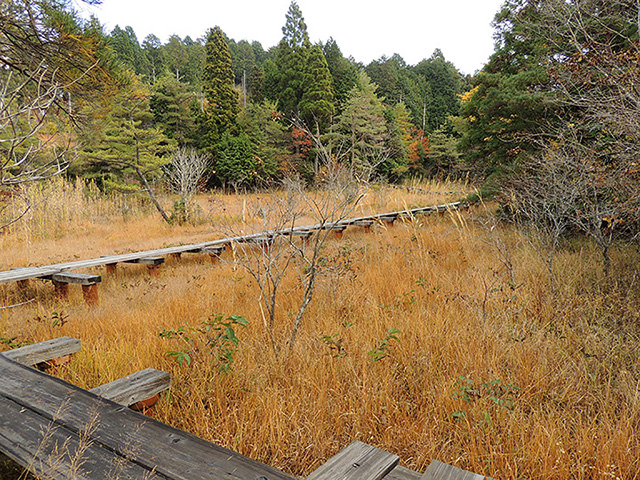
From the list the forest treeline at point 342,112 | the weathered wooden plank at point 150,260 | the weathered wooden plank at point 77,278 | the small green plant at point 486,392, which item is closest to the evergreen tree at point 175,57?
the forest treeline at point 342,112

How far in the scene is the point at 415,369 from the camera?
2176mm

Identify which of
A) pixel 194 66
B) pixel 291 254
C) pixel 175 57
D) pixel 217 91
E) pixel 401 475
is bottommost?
pixel 401 475

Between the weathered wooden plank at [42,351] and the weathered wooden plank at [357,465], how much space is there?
178 centimetres

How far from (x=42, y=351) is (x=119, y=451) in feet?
4.03

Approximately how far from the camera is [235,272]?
15.3ft

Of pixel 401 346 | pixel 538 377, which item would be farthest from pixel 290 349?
pixel 538 377

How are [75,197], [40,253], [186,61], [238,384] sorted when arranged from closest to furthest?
[238,384], [40,253], [75,197], [186,61]

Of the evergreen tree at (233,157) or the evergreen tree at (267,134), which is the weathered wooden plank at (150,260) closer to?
Answer: the evergreen tree at (233,157)

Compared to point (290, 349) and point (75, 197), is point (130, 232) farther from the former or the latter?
→ point (290, 349)

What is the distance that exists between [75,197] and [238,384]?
1102 centimetres

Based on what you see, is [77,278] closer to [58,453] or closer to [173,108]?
[58,453]

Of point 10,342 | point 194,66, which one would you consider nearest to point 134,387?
point 10,342

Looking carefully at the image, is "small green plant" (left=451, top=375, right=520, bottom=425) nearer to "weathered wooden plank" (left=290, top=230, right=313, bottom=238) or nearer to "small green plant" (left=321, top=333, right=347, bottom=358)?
"small green plant" (left=321, top=333, right=347, bottom=358)

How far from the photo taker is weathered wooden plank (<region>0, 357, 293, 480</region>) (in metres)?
1.10
